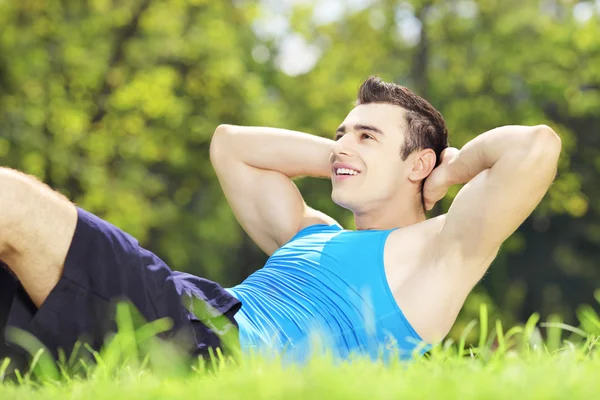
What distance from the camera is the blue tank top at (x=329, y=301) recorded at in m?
3.39

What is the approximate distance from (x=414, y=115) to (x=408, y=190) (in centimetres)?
41

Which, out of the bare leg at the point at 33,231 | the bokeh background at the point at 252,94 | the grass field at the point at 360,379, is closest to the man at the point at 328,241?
the bare leg at the point at 33,231

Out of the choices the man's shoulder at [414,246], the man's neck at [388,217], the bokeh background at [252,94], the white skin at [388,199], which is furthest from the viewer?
the bokeh background at [252,94]

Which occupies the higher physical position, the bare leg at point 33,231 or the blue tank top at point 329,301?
the bare leg at point 33,231

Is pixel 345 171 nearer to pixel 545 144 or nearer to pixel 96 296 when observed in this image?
pixel 545 144

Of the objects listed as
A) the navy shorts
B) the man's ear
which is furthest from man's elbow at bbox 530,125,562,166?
the navy shorts

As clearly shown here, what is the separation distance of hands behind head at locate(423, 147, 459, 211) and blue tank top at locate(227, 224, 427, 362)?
1.43 ft

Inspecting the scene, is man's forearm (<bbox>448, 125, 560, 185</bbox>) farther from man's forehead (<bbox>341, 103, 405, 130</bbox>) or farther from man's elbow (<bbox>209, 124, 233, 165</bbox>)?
man's elbow (<bbox>209, 124, 233, 165</bbox>)

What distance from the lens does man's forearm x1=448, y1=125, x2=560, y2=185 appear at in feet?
11.5

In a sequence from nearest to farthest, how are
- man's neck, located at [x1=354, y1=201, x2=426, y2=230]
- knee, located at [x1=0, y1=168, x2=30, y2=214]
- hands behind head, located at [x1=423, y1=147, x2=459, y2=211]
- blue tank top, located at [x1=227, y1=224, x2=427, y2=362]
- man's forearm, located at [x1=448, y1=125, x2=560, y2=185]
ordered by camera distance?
1. knee, located at [x1=0, y1=168, x2=30, y2=214]
2. blue tank top, located at [x1=227, y1=224, x2=427, y2=362]
3. man's forearm, located at [x1=448, y1=125, x2=560, y2=185]
4. hands behind head, located at [x1=423, y1=147, x2=459, y2=211]
5. man's neck, located at [x1=354, y1=201, x2=426, y2=230]

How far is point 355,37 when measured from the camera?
19797 mm

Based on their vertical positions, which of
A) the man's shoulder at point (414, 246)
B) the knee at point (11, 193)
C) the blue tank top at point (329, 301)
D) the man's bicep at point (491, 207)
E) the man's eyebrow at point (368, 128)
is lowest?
the blue tank top at point (329, 301)

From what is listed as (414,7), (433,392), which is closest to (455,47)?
(414,7)

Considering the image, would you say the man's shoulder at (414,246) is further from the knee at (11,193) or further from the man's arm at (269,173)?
the knee at (11,193)
